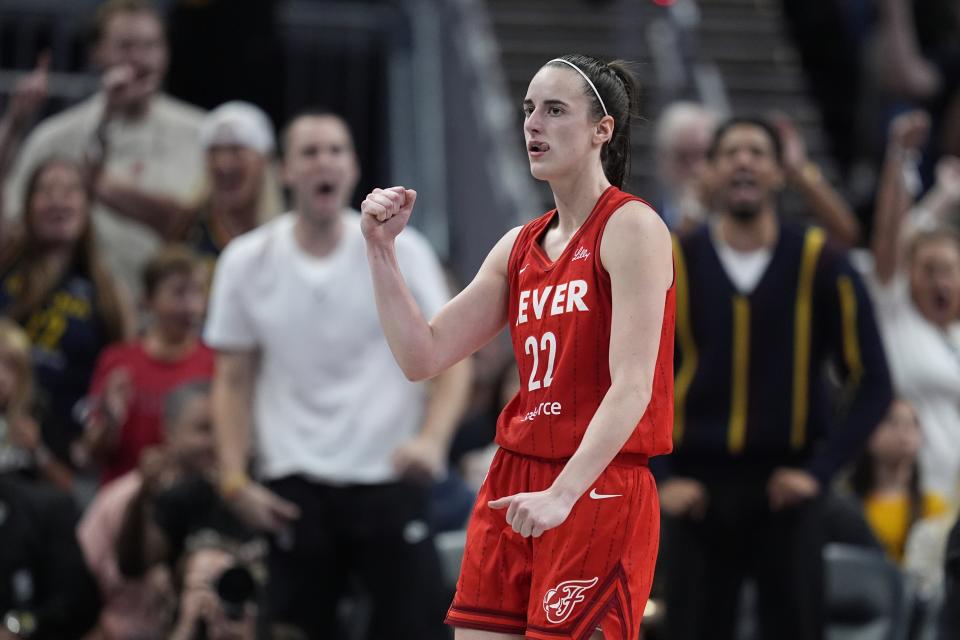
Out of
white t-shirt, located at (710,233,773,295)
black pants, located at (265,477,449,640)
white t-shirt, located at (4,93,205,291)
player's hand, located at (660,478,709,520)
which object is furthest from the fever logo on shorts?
white t-shirt, located at (4,93,205,291)

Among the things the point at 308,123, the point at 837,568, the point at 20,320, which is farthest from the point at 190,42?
the point at 837,568

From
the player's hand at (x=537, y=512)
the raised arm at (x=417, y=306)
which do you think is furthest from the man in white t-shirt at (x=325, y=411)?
the player's hand at (x=537, y=512)

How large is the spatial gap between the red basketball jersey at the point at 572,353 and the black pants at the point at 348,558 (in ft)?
6.40

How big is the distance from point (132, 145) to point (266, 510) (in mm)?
3256

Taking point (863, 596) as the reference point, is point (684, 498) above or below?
above

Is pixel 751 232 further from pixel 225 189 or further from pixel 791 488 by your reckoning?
pixel 225 189

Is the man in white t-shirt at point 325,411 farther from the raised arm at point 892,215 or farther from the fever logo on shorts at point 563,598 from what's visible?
the raised arm at point 892,215

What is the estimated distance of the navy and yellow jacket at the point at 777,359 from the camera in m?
6.22

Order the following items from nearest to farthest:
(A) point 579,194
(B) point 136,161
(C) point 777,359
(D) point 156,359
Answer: (A) point 579,194
(C) point 777,359
(D) point 156,359
(B) point 136,161

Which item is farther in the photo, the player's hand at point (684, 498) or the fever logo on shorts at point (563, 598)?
the player's hand at point (684, 498)

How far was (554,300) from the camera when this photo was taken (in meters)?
4.10

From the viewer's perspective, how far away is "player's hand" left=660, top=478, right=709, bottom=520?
243 inches

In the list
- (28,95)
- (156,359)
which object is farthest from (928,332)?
(28,95)

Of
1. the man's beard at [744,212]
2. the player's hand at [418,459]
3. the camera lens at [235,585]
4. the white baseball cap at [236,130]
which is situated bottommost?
the camera lens at [235,585]
